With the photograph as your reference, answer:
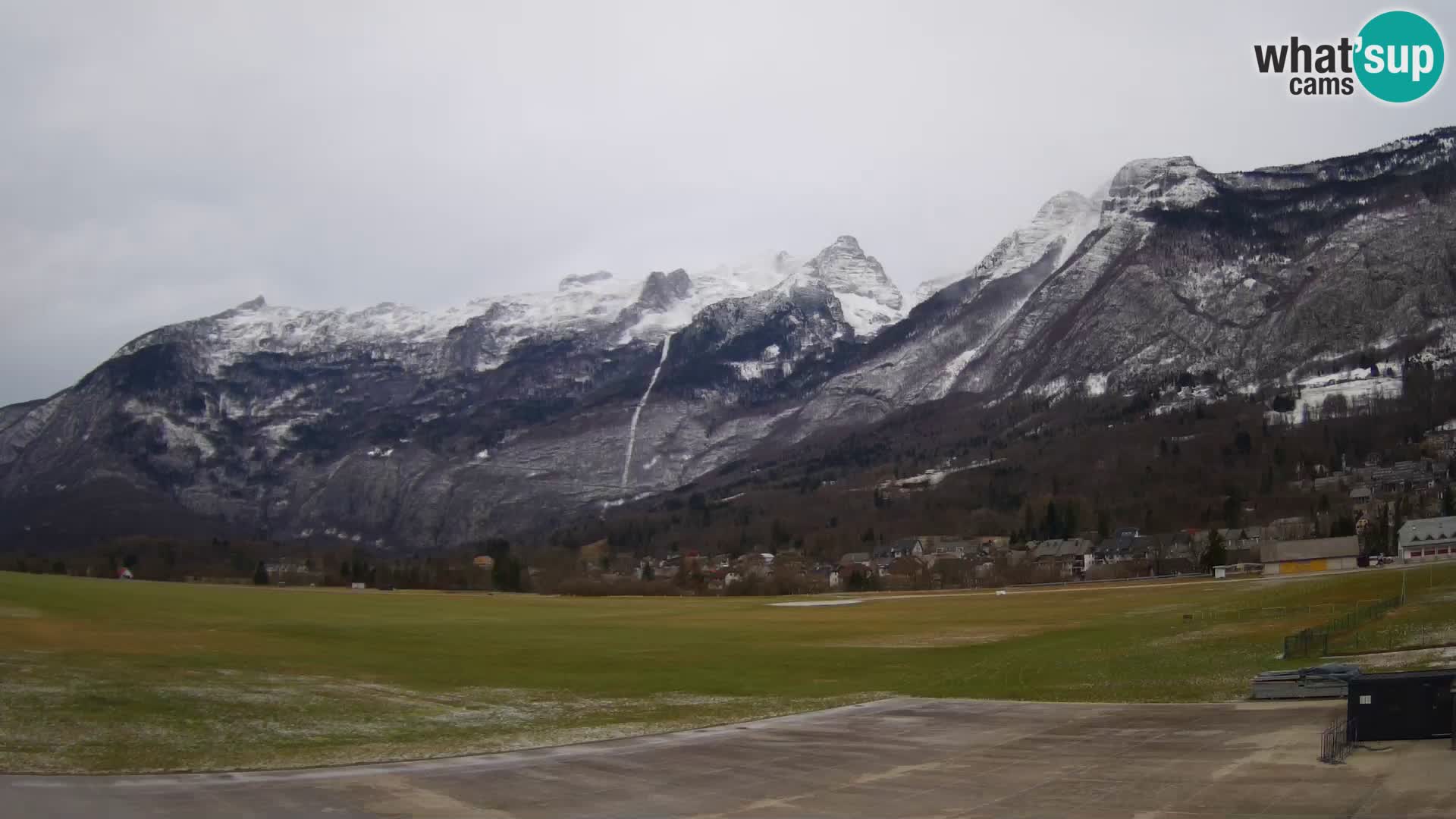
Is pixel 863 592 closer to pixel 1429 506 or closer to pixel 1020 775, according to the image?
pixel 1429 506

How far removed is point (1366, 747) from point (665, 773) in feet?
66.2

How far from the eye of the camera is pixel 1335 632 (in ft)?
189

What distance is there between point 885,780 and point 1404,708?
1476 cm

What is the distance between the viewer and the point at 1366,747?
30281 millimetres

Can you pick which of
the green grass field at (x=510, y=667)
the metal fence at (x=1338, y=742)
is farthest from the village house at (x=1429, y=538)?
the metal fence at (x=1338, y=742)

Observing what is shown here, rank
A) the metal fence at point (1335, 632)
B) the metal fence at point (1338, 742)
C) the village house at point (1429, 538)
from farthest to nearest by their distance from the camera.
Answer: the village house at point (1429, 538) → the metal fence at point (1335, 632) → the metal fence at point (1338, 742)

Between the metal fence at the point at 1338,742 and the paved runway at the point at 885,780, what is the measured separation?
41 cm

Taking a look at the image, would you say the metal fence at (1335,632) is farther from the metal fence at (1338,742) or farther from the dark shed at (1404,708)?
the metal fence at (1338,742)

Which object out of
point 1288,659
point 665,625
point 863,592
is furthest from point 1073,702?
point 863,592

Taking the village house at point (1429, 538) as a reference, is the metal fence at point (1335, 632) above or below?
below

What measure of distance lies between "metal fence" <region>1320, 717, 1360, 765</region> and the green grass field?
12032 millimetres

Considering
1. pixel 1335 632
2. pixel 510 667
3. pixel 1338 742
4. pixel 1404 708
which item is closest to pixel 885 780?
pixel 1338 742

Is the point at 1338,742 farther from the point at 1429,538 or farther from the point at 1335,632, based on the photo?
the point at 1429,538

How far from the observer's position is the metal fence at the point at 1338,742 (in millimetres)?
29302
